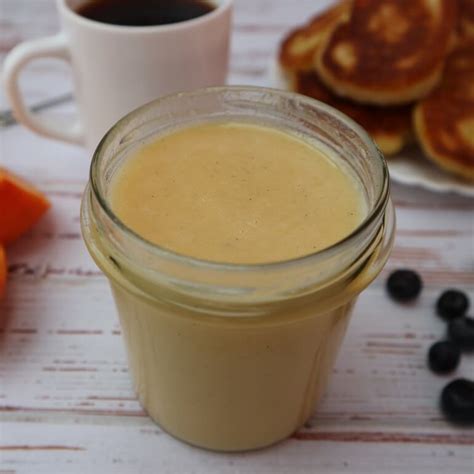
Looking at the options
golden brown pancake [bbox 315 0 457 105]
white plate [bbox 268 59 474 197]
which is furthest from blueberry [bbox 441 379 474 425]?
golden brown pancake [bbox 315 0 457 105]

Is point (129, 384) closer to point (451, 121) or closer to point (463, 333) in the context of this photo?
point (463, 333)

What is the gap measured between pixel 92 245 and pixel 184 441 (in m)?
0.32

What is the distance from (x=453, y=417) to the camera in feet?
3.47

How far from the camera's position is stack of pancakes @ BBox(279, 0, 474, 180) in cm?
146

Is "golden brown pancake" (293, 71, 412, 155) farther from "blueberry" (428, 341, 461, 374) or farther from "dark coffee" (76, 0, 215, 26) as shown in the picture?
"blueberry" (428, 341, 461, 374)

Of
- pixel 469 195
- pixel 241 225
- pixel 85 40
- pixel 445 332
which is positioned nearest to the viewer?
pixel 241 225

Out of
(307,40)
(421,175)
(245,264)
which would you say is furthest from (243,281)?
(307,40)

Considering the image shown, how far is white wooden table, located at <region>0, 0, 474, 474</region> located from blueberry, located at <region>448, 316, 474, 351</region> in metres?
0.02

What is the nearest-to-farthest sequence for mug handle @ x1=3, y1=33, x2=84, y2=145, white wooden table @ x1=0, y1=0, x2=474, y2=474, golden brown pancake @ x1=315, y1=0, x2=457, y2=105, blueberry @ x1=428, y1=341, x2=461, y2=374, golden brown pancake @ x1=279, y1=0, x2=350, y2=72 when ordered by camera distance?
white wooden table @ x1=0, y1=0, x2=474, y2=474
blueberry @ x1=428, y1=341, x2=461, y2=374
mug handle @ x1=3, y1=33, x2=84, y2=145
golden brown pancake @ x1=315, y1=0, x2=457, y2=105
golden brown pancake @ x1=279, y1=0, x2=350, y2=72

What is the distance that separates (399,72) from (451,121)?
148 mm

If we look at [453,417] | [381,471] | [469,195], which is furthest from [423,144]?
[381,471]

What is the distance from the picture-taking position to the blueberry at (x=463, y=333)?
1152 millimetres

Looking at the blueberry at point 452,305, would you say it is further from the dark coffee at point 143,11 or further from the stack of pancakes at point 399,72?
the dark coffee at point 143,11

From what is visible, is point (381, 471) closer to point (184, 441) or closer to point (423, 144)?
point (184, 441)
